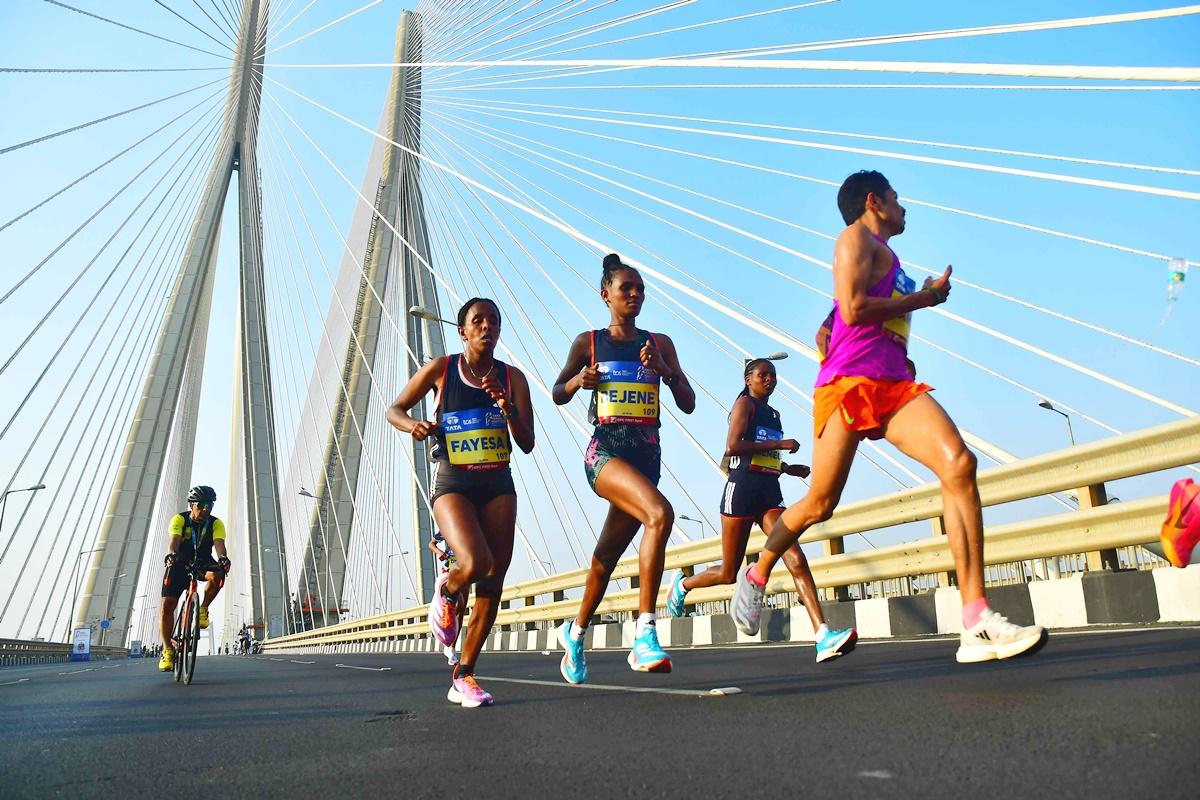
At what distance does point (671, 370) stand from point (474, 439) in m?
1.08

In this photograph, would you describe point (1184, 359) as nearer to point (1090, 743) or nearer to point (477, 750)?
point (1090, 743)

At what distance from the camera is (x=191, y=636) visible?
26.6 feet

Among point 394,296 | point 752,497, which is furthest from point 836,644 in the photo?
point 394,296

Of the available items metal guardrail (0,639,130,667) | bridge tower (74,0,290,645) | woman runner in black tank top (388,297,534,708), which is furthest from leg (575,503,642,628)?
metal guardrail (0,639,130,667)

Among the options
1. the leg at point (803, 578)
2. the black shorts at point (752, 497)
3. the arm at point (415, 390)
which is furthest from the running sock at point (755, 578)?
the arm at point (415, 390)

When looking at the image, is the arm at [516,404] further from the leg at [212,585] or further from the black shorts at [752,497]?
the leg at [212,585]

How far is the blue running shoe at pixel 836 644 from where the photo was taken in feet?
14.7

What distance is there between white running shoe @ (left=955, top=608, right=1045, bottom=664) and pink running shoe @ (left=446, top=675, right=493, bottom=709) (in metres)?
1.87

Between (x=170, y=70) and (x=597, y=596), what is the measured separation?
20838 mm

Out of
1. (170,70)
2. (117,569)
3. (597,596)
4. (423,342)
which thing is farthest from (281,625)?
(597,596)

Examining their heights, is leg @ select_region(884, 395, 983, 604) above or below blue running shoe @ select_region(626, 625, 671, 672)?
above

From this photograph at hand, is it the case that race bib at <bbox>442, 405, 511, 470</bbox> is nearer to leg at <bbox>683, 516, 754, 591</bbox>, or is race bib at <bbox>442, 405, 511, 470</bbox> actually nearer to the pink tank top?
the pink tank top

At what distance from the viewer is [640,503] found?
4605 mm

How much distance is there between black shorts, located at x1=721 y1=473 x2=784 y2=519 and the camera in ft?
20.2
